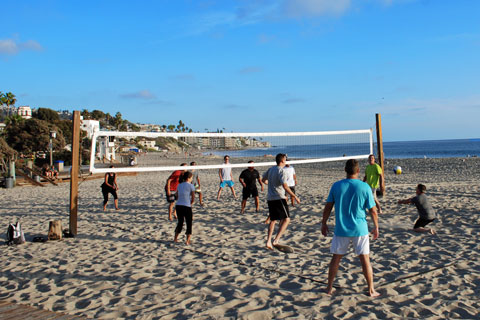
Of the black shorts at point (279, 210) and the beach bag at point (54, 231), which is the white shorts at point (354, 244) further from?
the beach bag at point (54, 231)

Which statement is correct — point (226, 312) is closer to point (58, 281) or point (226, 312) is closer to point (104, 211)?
point (58, 281)

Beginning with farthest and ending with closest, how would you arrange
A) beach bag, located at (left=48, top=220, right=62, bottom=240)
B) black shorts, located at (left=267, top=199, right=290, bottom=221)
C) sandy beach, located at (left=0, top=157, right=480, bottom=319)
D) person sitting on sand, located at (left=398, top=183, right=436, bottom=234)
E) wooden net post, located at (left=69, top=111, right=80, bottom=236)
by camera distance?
beach bag, located at (left=48, top=220, right=62, bottom=240), wooden net post, located at (left=69, top=111, right=80, bottom=236), person sitting on sand, located at (left=398, top=183, right=436, bottom=234), black shorts, located at (left=267, top=199, right=290, bottom=221), sandy beach, located at (left=0, top=157, right=480, bottom=319)

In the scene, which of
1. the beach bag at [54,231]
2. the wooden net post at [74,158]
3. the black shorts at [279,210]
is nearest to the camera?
the black shorts at [279,210]

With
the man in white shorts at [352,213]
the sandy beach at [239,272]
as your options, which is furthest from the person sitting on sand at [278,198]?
the man in white shorts at [352,213]

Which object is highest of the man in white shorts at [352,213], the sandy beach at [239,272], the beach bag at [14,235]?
the man in white shorts at [352,213]

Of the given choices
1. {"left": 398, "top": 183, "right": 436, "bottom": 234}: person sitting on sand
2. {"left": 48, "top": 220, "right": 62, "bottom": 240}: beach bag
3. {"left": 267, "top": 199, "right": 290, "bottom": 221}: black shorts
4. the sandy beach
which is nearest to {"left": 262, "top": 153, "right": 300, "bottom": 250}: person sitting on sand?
{"left": 267, "top": 199, "right": 290, "bottom": 221}: black shorts

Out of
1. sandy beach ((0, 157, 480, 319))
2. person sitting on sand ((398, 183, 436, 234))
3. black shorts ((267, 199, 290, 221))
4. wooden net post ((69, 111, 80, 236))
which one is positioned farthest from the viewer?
wooden net post ((69, 111, 80, 236))

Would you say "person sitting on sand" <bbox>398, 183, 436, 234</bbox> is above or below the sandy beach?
above

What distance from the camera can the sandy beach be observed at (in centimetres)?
374

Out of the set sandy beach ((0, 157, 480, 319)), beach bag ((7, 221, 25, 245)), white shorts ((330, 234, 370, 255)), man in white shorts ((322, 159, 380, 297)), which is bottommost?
sandy beach ((0, 157, 480, 319))

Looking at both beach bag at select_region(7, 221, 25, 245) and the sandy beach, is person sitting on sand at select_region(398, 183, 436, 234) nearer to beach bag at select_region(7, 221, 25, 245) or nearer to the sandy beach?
the sandy beach

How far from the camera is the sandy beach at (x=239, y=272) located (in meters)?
3.74

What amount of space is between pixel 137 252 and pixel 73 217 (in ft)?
6.29

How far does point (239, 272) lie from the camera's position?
4934 millimetres
